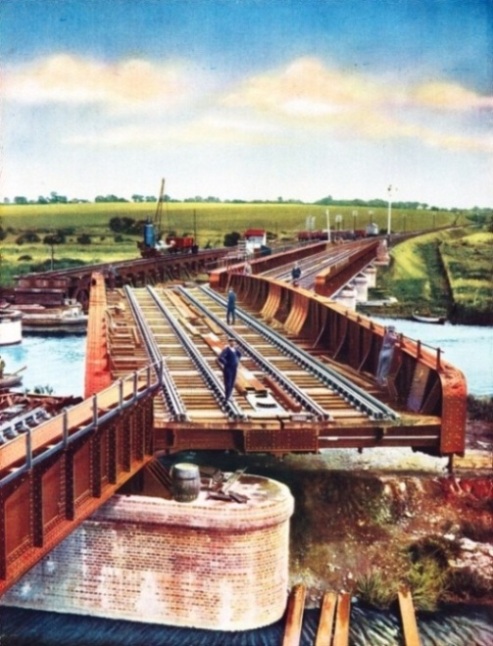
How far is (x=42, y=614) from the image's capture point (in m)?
13.5

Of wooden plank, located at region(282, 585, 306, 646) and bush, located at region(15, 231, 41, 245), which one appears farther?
bush, located at region(15, 231, 41, 245)

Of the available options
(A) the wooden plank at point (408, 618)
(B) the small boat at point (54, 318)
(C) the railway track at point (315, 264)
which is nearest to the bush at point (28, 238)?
(B) the small boat at point (54, 318)

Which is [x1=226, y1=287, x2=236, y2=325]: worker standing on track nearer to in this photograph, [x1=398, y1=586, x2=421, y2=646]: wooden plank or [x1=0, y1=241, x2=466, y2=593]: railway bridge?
[x1=0, y1=241, x2=466, y2=593]: railway bridge

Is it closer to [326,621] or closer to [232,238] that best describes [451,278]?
[326,621]

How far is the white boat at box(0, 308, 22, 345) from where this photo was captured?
Answer: 664 inches

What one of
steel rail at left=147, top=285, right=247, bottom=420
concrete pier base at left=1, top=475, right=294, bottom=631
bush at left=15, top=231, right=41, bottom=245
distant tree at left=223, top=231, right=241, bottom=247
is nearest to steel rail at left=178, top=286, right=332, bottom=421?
steel rail at left=147, top=285, right=247, bottom=420

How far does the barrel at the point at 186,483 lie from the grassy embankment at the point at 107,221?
Answer: 5.08m

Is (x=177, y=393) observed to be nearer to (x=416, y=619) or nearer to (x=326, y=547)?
(x=326, y=547)

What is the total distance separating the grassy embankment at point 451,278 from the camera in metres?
15.8

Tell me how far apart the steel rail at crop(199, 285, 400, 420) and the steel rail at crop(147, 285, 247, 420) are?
2171 mm

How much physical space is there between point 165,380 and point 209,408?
2.30m

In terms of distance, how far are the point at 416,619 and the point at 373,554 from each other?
1.66m

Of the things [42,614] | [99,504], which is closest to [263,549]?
[99,504]

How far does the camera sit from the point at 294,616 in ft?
44.8
